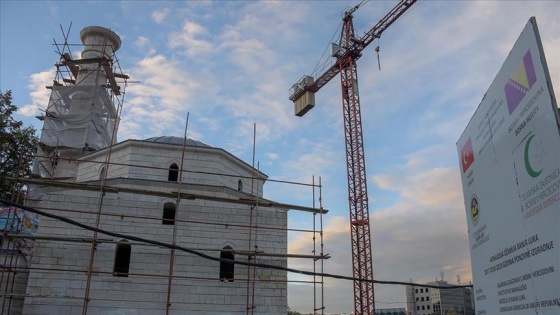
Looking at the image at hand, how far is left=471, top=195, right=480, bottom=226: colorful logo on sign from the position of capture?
451 cm

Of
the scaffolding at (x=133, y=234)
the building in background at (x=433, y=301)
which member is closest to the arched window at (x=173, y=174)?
the scaffolding at (x=133, y=234)

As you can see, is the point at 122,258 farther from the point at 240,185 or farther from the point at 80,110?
the point at 80,110

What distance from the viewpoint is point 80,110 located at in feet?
86.6

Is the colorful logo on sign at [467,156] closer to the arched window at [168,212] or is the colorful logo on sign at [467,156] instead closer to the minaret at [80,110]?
the arched window at [168,212]

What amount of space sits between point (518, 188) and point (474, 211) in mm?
1290

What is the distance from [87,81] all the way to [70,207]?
656 inches

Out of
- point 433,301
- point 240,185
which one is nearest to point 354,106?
point 240,185

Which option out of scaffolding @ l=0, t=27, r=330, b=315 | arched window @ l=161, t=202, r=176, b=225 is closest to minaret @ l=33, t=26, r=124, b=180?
scaffolding @ l=0, t=27, r=330, b=315

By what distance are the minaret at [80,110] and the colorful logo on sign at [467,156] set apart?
21.4 metres

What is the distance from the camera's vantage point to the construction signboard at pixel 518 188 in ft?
9.54

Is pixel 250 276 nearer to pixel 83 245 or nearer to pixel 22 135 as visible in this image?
pixel 83 245

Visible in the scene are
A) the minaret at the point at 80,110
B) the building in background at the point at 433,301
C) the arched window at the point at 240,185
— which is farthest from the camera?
the building in background at the point at 433,301

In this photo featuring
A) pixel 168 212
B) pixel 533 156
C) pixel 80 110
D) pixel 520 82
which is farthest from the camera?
pixel 80 110

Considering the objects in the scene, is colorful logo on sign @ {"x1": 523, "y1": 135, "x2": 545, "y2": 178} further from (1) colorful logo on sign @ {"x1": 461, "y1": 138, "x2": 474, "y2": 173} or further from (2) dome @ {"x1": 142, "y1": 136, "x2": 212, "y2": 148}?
(2) dome @ {"x1": 142, "y1": 136, "x2": 212, "y2": 148}
